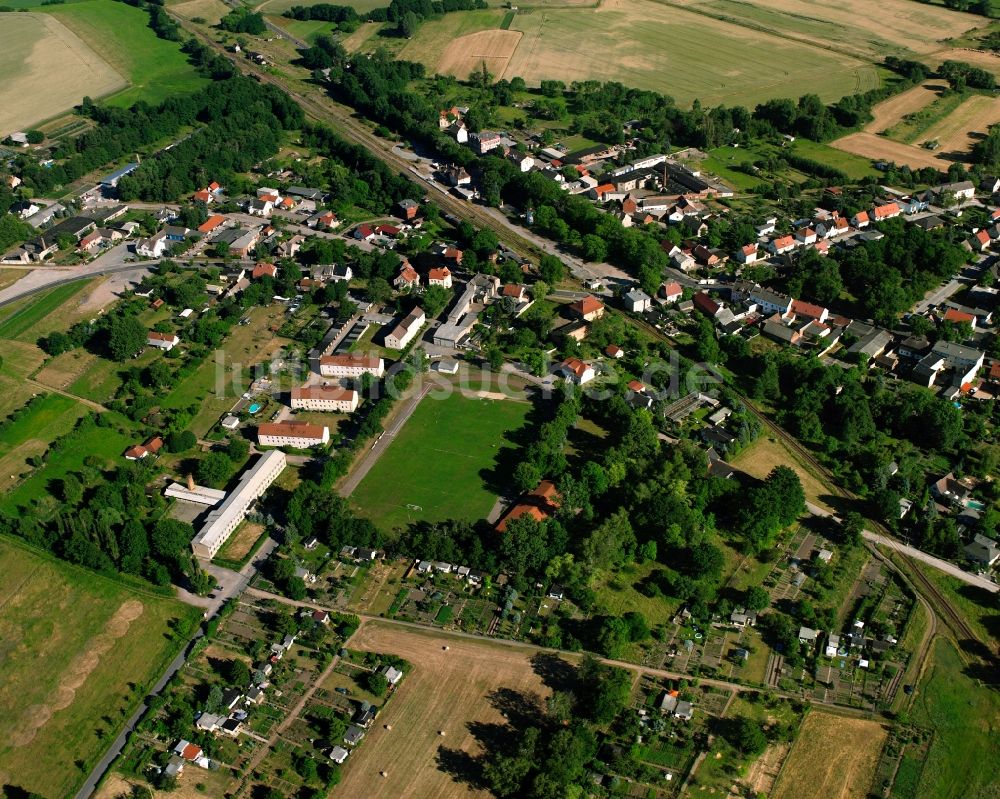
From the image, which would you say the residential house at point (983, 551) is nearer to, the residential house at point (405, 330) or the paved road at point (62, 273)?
the residential house at point (405, 330)

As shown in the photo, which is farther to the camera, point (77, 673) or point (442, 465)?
point (442, 465)

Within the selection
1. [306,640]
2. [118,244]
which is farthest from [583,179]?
[306,640]

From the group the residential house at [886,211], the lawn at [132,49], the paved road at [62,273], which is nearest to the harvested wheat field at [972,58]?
the residential house at [886,211]

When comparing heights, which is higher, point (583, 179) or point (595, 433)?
point (583, 179)

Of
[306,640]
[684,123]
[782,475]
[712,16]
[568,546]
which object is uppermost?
[712,16]

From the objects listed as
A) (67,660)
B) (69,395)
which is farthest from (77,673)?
(69,395)

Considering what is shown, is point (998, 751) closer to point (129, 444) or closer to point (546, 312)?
point (546, 312)

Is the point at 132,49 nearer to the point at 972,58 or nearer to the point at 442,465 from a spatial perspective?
the point at 442,465
